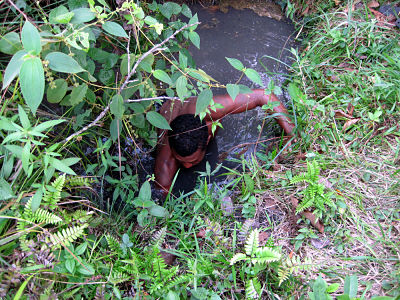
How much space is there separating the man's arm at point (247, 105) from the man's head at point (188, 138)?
14 cm

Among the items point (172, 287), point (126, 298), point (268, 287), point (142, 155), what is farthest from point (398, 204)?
point (142, 155)

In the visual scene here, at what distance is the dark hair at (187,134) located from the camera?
2453 millimetres

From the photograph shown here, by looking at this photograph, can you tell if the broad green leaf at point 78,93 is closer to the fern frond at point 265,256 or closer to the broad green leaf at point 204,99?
the broad green leaf at point 204,99

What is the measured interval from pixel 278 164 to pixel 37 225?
1.54 m

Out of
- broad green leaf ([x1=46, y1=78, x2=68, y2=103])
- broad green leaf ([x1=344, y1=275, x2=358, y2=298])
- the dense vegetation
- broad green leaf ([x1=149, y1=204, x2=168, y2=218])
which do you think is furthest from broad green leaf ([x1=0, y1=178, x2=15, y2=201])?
broad green leaf ([x1=344, y1=275, x2=358, y2=298])

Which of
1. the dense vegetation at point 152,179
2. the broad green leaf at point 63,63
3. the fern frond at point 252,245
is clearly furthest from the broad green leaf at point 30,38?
the fern frond at point 252,245

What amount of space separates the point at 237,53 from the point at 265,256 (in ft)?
7.13

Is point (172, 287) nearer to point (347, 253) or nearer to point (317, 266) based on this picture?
point (317, 266)

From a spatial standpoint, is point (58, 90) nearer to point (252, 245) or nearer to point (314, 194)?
point (252, 245)

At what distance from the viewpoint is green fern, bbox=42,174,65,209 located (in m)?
1.50

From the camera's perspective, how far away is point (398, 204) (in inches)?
72.9

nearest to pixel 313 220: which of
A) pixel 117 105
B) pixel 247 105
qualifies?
pixel 247 105

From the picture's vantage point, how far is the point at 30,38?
3.34 feet

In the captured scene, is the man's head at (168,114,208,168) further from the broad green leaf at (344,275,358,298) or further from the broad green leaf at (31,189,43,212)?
the broad green leaf at (344,275,358,298)
